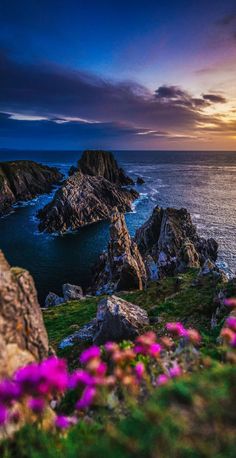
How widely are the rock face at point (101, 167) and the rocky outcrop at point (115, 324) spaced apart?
559 ft

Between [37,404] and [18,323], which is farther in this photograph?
[18,323]

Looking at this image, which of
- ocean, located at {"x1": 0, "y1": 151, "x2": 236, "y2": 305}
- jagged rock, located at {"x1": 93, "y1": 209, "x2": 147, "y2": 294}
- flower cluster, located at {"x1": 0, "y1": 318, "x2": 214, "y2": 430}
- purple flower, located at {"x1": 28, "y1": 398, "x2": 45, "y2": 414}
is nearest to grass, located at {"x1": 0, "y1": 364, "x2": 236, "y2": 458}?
flower cluster, located at {"x1": 0, "y1": 318, "x2": 214, "y2": 430}

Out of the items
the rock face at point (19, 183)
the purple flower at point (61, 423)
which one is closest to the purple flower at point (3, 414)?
the purple flower at point (61, 423)


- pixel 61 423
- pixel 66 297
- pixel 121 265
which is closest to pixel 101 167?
pixel 121 265

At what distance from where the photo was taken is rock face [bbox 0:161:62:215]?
14538 centimetres

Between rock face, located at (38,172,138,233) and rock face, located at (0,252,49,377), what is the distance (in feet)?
317

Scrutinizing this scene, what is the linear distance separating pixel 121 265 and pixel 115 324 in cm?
3207

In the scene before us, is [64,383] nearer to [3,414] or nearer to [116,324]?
[3,414]

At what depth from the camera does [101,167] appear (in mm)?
191625

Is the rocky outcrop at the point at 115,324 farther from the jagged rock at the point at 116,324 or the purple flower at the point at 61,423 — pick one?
the purple flower at the point at 61,423

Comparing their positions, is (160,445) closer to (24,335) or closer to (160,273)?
(24,335)

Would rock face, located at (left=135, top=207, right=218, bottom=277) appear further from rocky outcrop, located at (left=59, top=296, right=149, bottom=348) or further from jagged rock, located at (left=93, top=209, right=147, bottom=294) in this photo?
rocky outcrop, located at (left=59, top=296, right=149, bottom=348)

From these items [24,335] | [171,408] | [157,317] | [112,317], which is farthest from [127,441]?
[157,317]

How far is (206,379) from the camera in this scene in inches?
265
